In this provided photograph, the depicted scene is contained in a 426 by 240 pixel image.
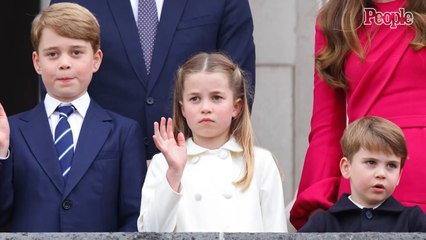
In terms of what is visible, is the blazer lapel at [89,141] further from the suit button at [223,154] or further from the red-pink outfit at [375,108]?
the red-pink outfit at [375,108]

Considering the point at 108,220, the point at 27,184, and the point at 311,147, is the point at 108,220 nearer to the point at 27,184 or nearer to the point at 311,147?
the point at 27,184

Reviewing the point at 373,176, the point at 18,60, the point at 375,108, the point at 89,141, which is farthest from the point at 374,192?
the point at 18,60

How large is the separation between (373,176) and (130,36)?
1.46m

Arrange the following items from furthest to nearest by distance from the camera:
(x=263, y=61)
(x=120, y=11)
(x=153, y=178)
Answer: (x=263, y=61) → (x=120, y=11) → (x=153, y=178)

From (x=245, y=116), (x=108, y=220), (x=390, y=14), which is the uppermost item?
(x=390, y=14)

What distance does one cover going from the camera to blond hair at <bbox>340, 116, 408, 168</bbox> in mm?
6734

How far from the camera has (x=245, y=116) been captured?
23.5 ft

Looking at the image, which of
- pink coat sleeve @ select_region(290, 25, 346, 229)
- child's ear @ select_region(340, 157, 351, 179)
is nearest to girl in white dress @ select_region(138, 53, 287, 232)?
pink coat sleeve @ select_region(290, 25, 346, 229)

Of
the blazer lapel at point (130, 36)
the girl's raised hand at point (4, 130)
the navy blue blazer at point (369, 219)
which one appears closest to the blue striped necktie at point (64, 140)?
the girl's raised hand at point (4, 130)

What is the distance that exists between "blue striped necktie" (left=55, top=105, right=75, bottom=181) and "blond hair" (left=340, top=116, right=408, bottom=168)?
1189 mm

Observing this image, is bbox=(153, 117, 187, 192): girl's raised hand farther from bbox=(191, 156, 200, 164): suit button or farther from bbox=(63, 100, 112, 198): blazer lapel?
bbox=(63, 100, 112, 198): blazer lapel

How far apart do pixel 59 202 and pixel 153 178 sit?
424 millimetres

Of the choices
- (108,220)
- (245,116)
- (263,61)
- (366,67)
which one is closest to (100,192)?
(108,220)

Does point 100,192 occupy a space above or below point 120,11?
below
